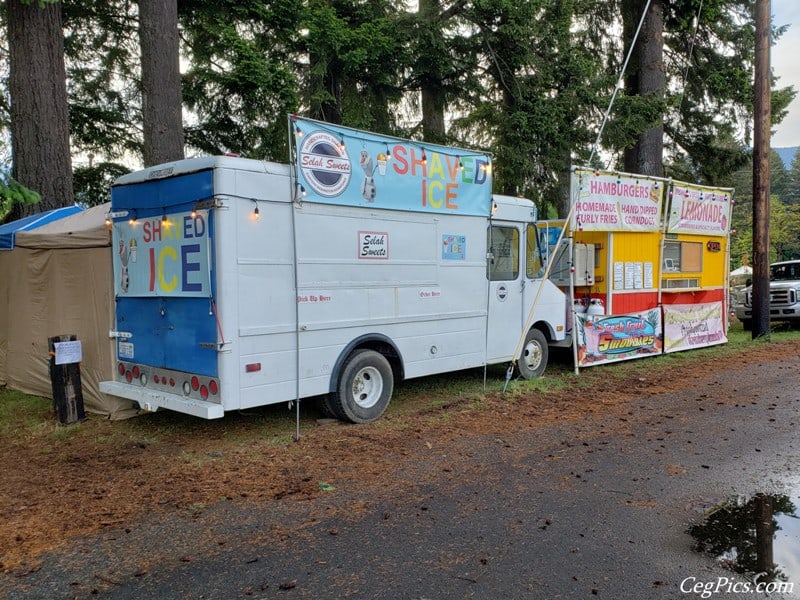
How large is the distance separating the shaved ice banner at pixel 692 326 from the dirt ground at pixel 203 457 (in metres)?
3.90

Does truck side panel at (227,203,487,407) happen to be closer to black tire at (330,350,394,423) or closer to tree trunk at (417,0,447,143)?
black tire at (330,350,394,423)

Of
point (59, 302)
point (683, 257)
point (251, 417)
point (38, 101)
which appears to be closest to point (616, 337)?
point (683, 257)

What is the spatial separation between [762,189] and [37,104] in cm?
1479

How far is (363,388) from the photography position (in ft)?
23.2

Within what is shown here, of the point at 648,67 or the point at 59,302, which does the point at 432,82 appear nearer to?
the point at 648,67

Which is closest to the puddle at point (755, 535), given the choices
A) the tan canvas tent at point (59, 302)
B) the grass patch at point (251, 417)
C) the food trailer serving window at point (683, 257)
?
the grass patch at point (251, 417)

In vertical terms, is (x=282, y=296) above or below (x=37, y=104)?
below

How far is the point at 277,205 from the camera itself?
6043 mm

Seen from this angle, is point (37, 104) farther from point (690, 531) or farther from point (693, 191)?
point (693, 191)

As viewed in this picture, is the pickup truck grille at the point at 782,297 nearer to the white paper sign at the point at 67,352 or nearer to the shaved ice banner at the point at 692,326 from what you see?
the shaved ice banner at the point at 692,326

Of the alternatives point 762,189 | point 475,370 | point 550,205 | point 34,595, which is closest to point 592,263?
point 475,370

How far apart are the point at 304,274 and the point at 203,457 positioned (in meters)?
2.04

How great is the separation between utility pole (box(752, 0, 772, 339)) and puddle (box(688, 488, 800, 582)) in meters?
10.7

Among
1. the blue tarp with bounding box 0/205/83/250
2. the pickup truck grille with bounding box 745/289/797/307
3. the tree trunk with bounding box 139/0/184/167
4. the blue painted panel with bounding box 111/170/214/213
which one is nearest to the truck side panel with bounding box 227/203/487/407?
the blue painted panel with bounding box 111/170/214/213
